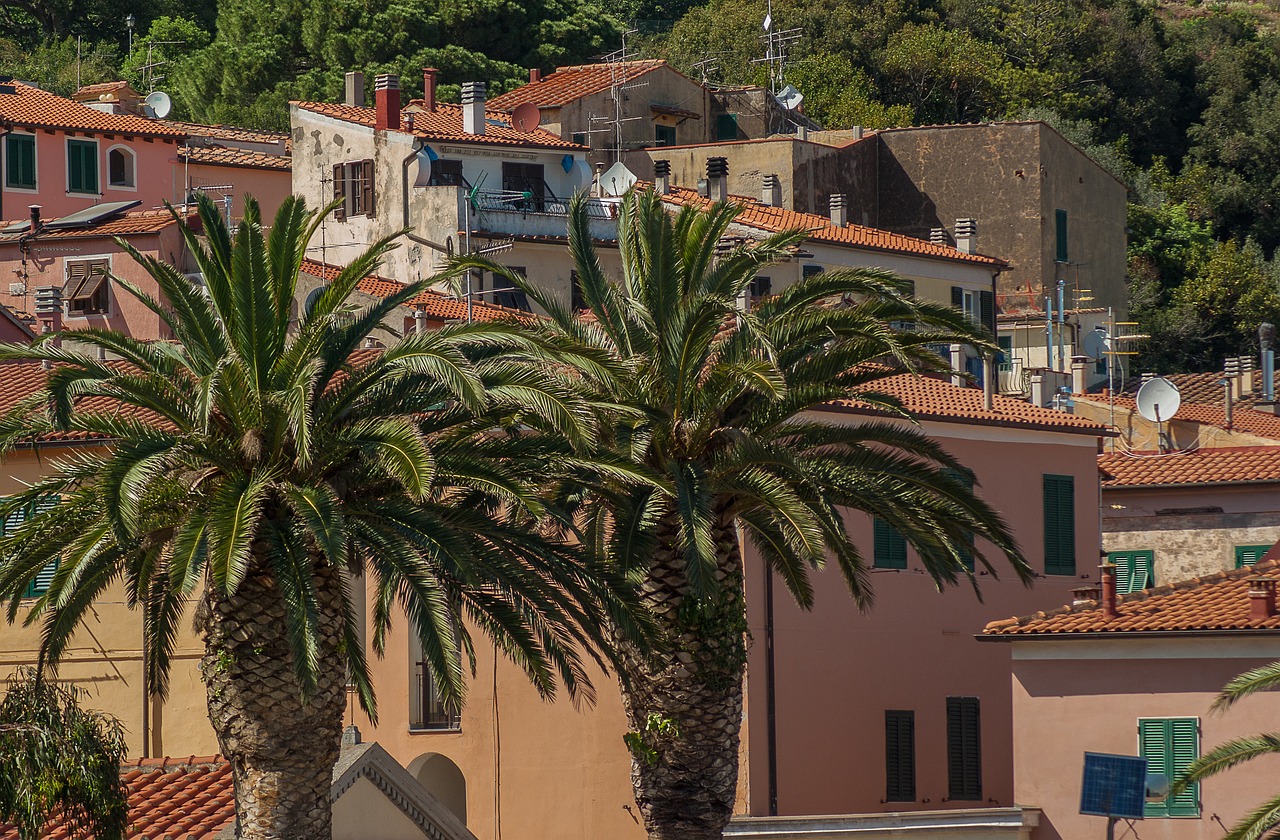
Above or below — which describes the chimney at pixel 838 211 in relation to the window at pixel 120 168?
below

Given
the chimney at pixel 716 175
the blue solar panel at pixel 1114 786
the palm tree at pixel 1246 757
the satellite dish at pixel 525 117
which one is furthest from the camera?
the satellite dish at pixel 525 117

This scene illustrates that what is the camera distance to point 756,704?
119 feet

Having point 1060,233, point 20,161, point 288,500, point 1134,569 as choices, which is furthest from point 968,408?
point 20,161

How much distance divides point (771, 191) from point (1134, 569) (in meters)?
18.4

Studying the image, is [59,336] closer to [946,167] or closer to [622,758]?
[622,758]

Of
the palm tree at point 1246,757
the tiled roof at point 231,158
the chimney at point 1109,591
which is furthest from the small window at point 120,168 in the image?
the palm tree at point 1246,757

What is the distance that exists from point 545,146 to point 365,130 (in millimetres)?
4286

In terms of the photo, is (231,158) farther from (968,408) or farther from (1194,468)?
(1194,468)

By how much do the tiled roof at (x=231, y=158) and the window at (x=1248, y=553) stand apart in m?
27.4

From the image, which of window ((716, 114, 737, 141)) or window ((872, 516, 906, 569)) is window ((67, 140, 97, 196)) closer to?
window ((716, 114, 737, 141))

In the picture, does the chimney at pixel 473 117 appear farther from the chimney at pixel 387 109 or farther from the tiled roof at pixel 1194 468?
the tiled roof at pixel 1194 468

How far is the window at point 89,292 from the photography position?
48000mm

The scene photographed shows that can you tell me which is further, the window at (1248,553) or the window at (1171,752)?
the window at (1248,553)

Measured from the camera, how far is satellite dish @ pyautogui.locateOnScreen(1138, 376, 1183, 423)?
153 ft
